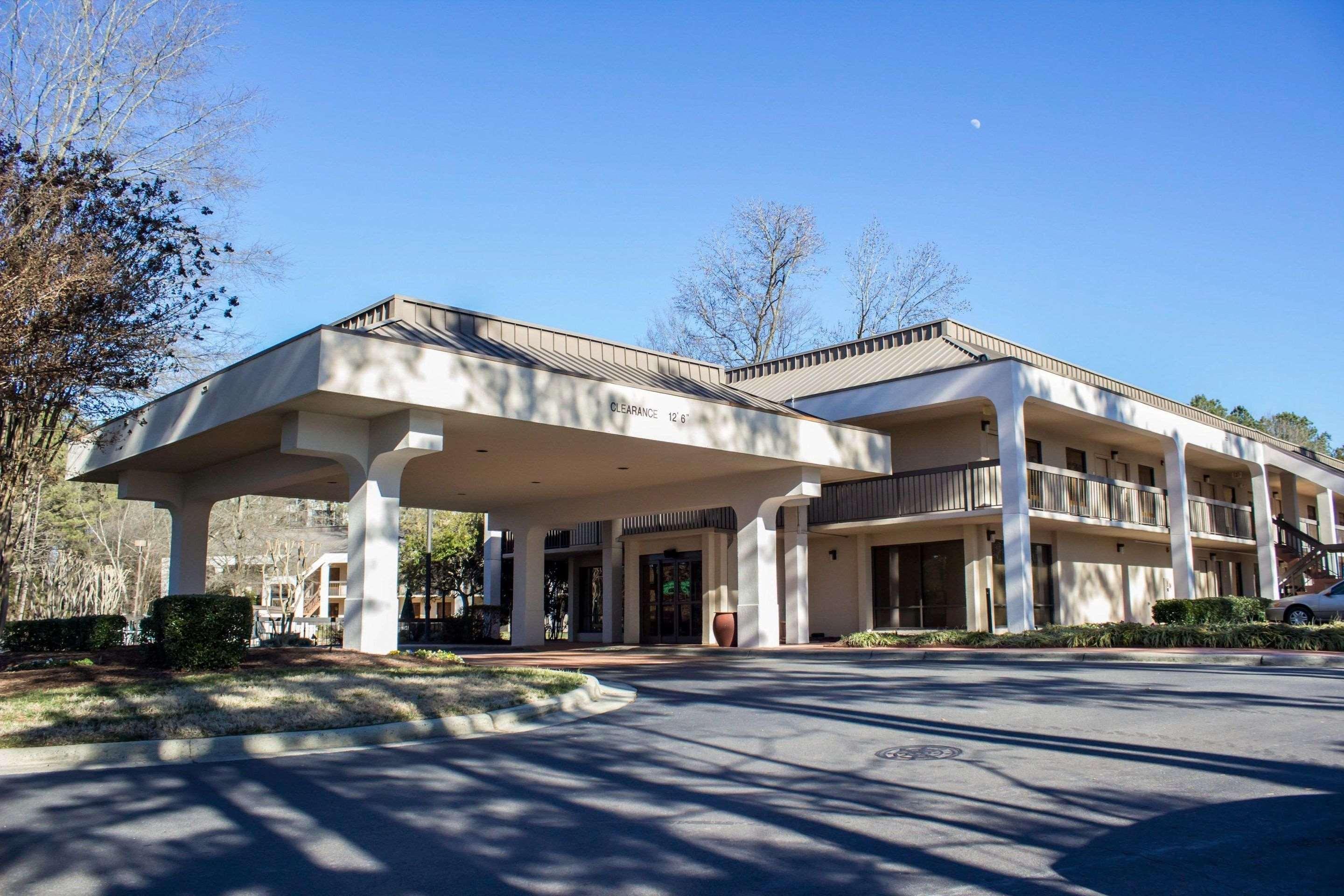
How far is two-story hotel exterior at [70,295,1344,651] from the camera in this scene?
17500 mm

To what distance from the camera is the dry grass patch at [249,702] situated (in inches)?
374

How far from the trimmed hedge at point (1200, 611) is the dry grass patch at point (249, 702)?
1782cm

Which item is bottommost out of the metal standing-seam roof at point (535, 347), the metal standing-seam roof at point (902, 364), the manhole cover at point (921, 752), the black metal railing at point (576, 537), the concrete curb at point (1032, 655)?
the manhole cover at point (921, 752)

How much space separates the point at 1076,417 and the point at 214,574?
1482 inches

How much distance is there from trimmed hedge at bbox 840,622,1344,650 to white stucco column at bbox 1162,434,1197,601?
7.82 m

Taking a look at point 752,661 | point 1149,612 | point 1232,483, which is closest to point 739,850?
point 752,661

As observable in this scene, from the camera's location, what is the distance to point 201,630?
13.8 m

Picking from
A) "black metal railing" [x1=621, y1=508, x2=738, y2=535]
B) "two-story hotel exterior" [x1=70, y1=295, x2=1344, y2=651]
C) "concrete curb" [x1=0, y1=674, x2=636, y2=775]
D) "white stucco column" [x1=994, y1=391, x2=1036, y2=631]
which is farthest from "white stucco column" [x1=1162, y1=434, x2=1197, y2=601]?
"concrete curb" [x1=0, y1=674, x2=636, y2=775]

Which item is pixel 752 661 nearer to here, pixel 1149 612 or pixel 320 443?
pixel 320 443

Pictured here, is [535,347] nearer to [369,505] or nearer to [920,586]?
[369,505]

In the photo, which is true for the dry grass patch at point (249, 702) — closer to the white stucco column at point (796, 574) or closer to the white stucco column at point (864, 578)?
the white stucco column at point (796, 574)

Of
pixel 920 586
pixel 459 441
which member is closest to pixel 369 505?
pixel 459 441

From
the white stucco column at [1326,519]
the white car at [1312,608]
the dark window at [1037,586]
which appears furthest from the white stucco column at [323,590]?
the white stucco column at [1326,519]

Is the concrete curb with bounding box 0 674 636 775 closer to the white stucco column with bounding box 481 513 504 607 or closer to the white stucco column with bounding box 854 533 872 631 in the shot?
the white stucco column with bounding box 854 533 872 631
